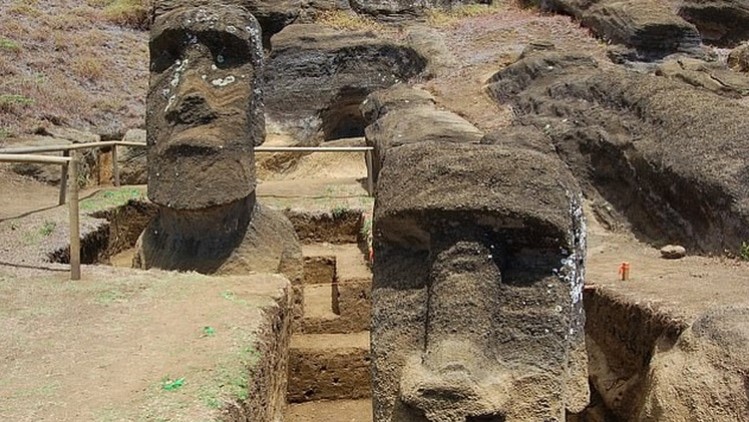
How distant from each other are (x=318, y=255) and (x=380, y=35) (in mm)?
11051

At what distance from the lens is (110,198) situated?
1073 centimetres

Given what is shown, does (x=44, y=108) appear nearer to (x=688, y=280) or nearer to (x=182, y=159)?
(x=182, y=159)

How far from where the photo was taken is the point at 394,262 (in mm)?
3951

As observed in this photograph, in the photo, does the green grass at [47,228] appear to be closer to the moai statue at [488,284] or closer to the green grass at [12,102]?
the moai statue at [488,284]

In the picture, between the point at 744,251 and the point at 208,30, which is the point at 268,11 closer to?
the point at 208,30

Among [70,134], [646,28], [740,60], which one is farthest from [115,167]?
[740,60]

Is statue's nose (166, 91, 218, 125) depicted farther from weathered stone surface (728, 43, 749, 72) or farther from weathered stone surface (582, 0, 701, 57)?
weathered stone surface (582, 0, 701, 57)

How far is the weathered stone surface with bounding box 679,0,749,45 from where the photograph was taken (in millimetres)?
18344

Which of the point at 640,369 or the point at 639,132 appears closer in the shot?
the point at 640,369

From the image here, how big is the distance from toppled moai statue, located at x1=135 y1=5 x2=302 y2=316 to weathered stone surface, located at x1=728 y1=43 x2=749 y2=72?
9917 millimetres

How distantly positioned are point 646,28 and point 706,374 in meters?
13.0

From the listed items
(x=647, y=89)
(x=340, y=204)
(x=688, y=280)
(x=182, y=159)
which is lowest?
(x=340, y=204)

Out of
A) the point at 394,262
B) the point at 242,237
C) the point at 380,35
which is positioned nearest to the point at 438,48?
the point at 380,35

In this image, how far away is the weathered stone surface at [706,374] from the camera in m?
4.07
